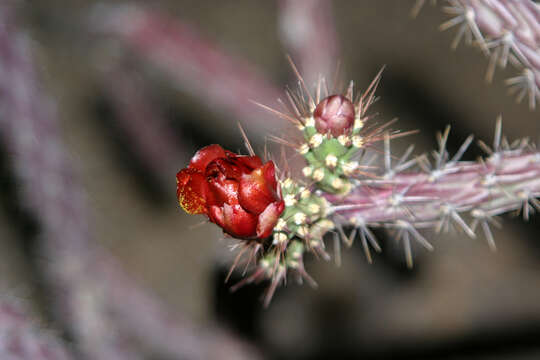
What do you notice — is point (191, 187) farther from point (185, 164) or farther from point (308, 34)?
point (185, 164)

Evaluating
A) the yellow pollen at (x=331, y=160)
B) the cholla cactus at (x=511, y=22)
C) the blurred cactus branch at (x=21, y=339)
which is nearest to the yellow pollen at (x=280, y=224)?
the yellow pollen at (x=331, y=160)

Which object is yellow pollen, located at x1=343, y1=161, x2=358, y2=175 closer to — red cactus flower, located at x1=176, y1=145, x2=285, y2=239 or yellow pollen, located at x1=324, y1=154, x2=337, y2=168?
yellow pollen, located at x1=324, y1=154, x2=337, y2=168

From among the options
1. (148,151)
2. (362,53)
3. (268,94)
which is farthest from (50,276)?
(362,53)

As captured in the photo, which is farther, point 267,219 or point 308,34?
point 308,34

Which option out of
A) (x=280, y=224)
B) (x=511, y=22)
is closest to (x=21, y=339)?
(x=280, y=224)

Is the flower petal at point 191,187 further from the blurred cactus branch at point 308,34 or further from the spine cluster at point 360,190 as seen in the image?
the blurred cactus branch at point 308,34
